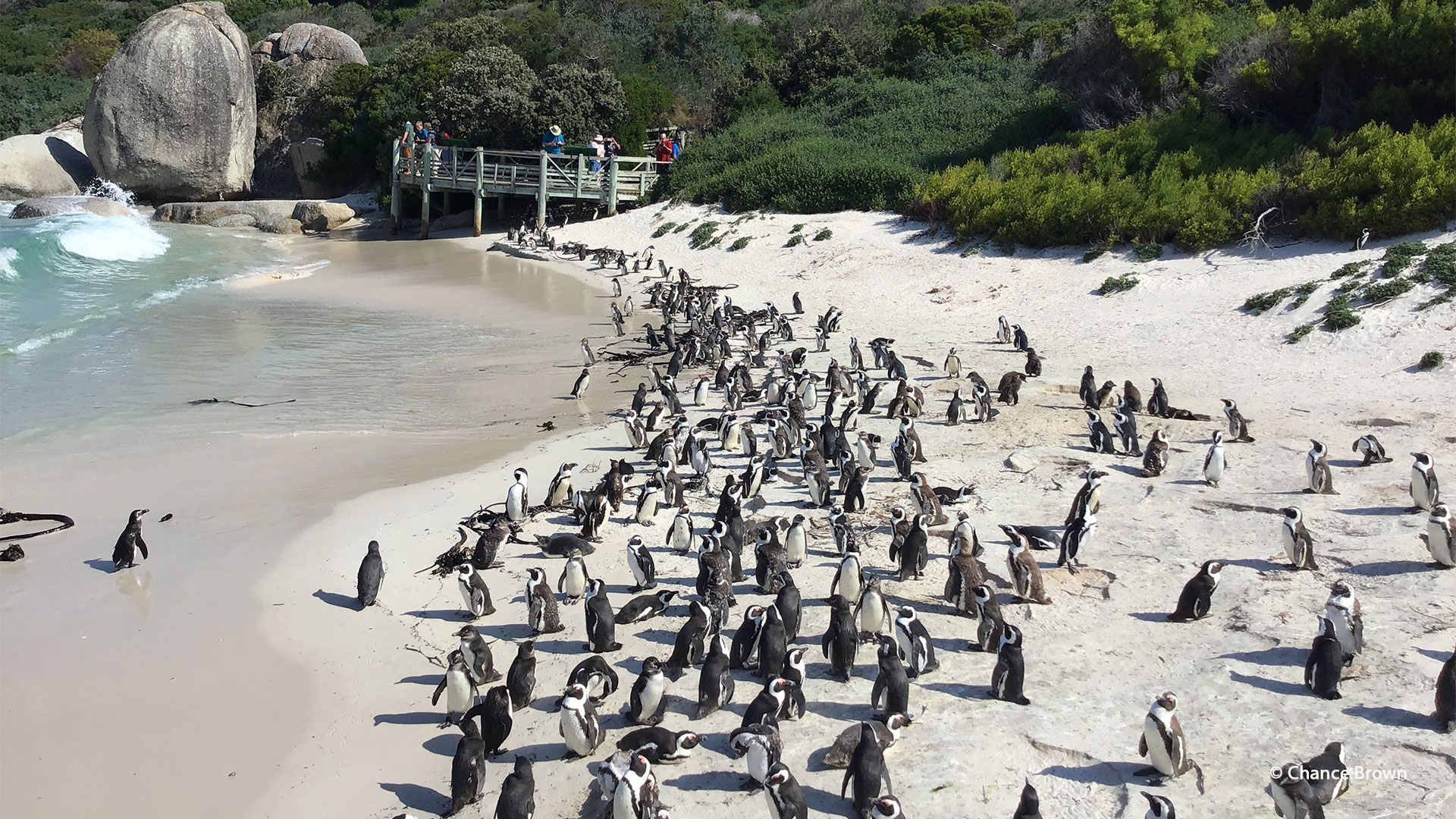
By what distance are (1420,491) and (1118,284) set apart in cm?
915

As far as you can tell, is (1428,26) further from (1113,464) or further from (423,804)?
(423,804)

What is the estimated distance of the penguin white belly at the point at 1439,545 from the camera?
7473 mm

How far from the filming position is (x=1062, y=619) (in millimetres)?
7363

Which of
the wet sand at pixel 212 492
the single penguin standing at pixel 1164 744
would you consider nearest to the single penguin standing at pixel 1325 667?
the single penguin standing at pixel 1164 744

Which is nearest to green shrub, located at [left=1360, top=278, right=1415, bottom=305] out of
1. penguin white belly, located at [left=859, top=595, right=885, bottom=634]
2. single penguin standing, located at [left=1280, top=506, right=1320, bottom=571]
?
single penguin standing, located at [left=1280, top=506, right=1320, bottom=571]

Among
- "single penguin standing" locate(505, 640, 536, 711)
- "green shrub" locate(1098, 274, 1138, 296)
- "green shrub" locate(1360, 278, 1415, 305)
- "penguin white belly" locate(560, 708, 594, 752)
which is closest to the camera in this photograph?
"penguin white belly" locate(560, 708, 594, 752)

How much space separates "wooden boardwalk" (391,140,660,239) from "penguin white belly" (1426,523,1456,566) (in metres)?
26.0

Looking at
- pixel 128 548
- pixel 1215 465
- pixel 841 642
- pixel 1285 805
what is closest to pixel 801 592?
pixel 841 642

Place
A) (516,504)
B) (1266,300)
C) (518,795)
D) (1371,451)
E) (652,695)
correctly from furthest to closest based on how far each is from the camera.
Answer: (1266,300)
(1371,451)
(516,504)
(652,695)
(518,795)

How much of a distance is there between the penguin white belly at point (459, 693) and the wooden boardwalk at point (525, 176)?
25948 millimetres

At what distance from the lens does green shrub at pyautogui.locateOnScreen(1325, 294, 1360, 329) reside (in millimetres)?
13805

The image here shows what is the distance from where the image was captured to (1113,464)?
1045cm

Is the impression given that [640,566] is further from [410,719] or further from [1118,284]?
[1118,284]

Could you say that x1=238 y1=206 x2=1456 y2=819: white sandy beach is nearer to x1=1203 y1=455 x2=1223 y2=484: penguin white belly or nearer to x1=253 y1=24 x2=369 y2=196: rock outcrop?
x1=1203 y1=455 x2=1223 y2=484: penguin white belly
